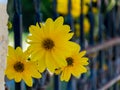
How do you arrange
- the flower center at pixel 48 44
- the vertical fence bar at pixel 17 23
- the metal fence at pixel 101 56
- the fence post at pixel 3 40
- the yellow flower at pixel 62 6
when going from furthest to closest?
1. the yellow flower at pixel 62 6
2. the metal fence at pixel 101 56
3. the vertical fence bar at pixel 17 23
4. the flower center at pixel 48 44
5. the fence post at pixel 3 40

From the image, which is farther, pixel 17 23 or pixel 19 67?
pixel 17 23

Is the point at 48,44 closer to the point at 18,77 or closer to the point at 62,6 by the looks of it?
the point at 18,77

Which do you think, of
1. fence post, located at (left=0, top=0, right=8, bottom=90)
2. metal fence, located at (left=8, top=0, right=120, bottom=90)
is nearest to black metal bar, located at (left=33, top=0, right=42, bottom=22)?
metal fence, located at (left=8, top=0, right=120, bottom=90)

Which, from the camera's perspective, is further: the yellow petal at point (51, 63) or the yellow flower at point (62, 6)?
the yellow flower at point (62, 6)

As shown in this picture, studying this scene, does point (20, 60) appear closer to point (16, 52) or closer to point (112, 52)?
point (16, 52)

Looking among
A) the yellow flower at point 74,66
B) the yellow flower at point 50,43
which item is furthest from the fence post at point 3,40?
the yellow flower at point 74,66

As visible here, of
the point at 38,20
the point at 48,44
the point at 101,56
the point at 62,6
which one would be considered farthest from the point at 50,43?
the point at 62,6

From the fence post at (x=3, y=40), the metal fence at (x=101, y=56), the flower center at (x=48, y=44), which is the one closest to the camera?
the fence post at (x=3, y=40)

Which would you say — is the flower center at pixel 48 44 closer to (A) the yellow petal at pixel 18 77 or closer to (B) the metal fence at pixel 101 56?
(A) the yellow petal at pixel 18 77
